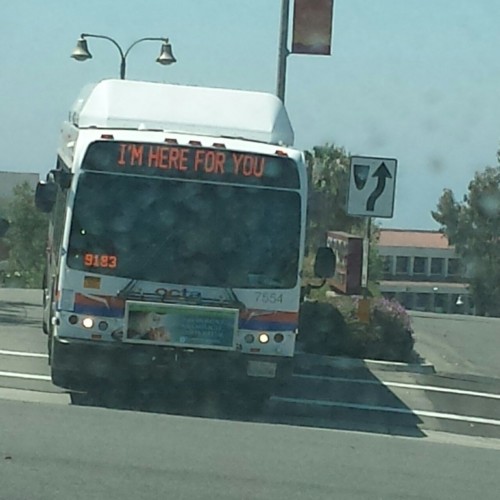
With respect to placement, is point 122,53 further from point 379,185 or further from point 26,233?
point 26,233

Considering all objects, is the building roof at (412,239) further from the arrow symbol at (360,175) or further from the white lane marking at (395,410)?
the white lane marking at (395,410)

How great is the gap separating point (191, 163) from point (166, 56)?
→ 13175 mm

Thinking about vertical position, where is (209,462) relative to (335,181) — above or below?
below

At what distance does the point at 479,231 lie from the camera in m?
62.2

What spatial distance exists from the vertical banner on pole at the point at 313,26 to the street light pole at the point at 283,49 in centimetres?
168

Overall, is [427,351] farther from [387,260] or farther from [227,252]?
[387,260]

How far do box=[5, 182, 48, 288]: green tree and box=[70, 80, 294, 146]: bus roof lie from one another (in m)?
48.9

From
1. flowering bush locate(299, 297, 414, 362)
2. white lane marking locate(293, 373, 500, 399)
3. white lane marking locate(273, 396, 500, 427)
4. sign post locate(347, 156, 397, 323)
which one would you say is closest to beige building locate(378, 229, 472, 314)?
flowering bush locate(299, 297, 414, 362)

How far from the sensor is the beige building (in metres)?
60.5

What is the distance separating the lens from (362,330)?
1888cm

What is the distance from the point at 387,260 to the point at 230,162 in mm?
47734

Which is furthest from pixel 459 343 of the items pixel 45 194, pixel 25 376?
pixel 45 194

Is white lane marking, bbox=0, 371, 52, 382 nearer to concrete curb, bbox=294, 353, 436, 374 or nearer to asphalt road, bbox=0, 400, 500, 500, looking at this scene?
concrete curb, bbox=294, 353, 436, 374

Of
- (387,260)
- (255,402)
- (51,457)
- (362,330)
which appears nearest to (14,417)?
(51,457)
